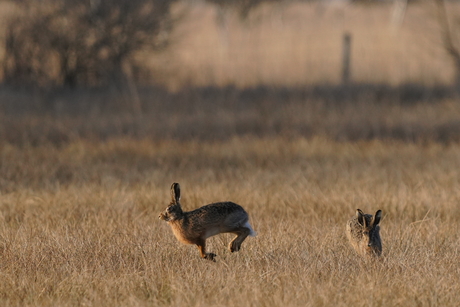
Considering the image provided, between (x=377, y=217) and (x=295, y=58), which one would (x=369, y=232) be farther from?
(x=295, y=58)

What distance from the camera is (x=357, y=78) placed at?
15789 millimetres

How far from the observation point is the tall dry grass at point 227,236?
4.17 m

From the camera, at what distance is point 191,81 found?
610 inches

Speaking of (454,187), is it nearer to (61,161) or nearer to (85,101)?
(61,161)

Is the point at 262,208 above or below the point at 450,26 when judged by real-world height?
below

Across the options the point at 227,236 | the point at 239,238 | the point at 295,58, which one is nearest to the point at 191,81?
the point at 295,58

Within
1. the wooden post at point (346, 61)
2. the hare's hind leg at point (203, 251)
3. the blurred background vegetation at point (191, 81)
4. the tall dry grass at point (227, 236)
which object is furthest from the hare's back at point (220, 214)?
the wooden post at point (346, 61)

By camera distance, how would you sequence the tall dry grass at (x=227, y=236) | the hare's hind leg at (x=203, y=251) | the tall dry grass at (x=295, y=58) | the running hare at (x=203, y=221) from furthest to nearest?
1. the tall dry grass at (x=295, y=58)
2. the hare's hind leg at (x=203, y=251)
3. the running hare at (x=203, y=221)
4. the tall dry grass at (x=227, y=236)

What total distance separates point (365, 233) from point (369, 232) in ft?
0.09

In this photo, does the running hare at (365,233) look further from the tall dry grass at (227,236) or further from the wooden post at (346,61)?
the wooden post at (346,61)

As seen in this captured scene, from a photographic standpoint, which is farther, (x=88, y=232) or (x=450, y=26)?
(x=450, y=26)

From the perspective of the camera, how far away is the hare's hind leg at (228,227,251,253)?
4582mm

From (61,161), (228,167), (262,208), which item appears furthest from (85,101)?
(262,208)

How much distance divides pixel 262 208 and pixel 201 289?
2438 millimetres
